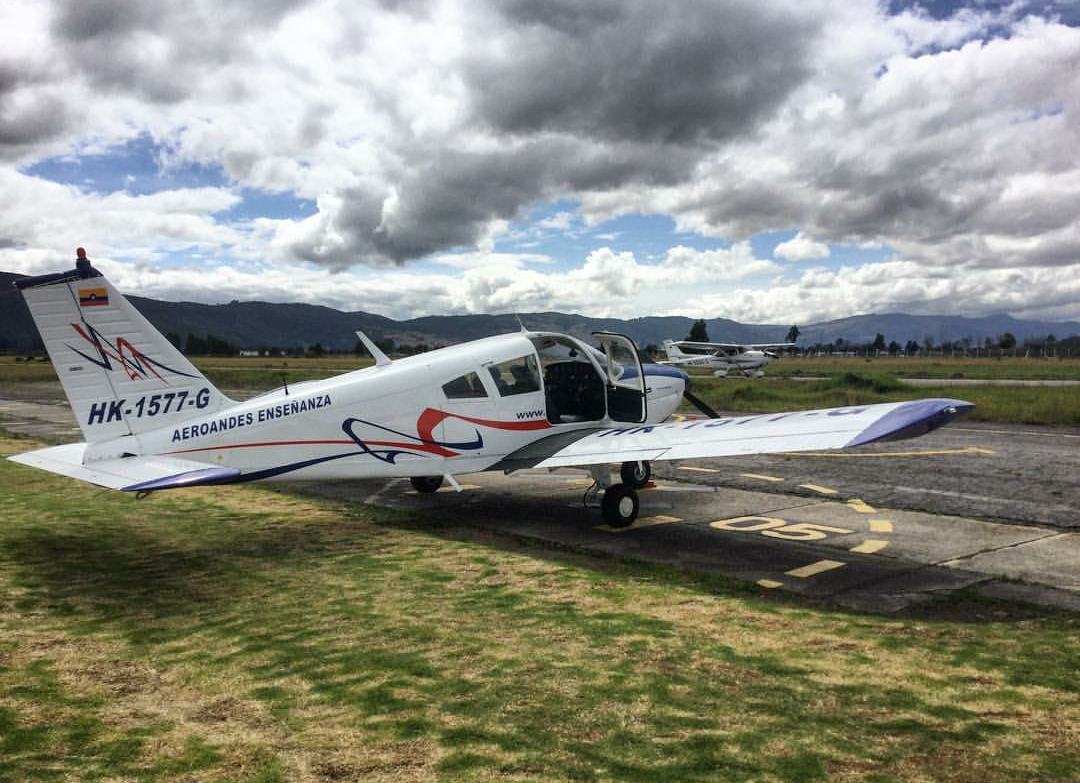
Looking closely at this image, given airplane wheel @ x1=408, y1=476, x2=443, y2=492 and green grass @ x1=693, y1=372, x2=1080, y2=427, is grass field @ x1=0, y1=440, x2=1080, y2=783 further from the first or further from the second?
green grass @ x1=693, y1=372, x2=1080, y2=427

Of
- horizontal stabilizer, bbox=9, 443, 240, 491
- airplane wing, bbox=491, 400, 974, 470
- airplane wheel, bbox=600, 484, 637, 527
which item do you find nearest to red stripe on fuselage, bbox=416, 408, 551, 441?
airplane wing, bbox=491, 400, 974, 470

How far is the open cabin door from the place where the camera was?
1309 cm

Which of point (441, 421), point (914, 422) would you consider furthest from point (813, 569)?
point (441, 421)

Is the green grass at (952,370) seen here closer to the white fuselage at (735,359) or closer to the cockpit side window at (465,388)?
the white fuselage at (735,359)

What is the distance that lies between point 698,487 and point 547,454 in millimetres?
4063

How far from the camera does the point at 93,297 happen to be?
895cm

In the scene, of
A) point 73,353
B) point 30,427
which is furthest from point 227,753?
point 30,427

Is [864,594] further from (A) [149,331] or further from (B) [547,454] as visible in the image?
(A) [149,331]

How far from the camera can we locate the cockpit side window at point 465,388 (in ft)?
36.2

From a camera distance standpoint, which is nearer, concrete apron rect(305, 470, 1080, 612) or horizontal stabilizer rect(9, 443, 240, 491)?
concrete apron rect(305, 470, 1080, 612)

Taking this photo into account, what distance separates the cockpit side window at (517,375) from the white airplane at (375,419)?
2 cm

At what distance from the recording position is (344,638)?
19.9ft

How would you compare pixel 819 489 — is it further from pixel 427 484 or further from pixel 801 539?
pixel 427 484

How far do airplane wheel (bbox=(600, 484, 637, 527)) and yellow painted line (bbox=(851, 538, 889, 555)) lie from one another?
10.4 ft
